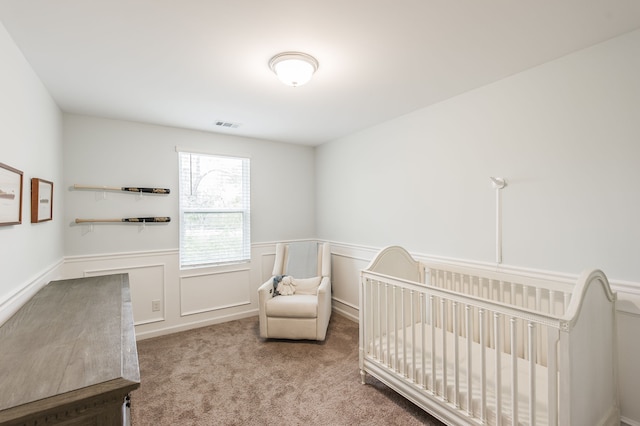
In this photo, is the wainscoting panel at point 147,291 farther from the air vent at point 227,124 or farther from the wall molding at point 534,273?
the wall molding at point 534,273

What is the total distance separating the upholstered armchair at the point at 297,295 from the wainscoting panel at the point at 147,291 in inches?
46.0

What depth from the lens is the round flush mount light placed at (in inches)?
73.3

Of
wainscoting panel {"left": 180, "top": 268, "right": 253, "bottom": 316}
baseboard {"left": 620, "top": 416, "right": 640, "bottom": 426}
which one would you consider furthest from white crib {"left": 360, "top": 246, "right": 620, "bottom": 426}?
wainscoting panel {"left": 180, "top": 268, "right": 253, "bottom": 316}

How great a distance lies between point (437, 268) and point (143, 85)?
2.87 m

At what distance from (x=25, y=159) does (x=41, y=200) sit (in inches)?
15.4

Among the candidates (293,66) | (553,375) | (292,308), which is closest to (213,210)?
(292,308)

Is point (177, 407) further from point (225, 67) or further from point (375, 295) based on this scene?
point (225, 67)

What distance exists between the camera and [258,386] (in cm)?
228

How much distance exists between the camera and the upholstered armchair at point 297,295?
298 centimetres

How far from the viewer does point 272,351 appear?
2.85 metres

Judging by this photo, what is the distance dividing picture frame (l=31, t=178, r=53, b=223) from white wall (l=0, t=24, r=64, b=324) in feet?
0.14

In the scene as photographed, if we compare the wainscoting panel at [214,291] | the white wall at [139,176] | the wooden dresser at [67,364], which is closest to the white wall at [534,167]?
the white wall at [139,176]

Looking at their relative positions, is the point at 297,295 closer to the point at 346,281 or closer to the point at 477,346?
the point at 346,281

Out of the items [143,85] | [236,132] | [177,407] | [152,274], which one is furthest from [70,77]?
[177,407]
